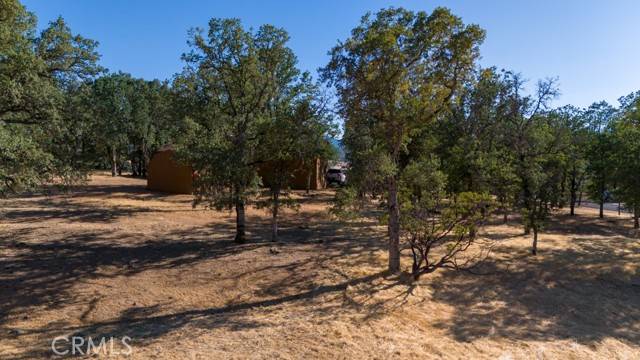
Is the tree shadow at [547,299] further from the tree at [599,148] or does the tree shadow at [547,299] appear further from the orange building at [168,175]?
the orange building at [168,175]

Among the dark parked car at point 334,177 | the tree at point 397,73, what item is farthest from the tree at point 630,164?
the dark parked car at point 334,177

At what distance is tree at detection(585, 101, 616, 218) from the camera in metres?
24.8

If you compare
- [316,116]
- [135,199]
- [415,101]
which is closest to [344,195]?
[316,116]

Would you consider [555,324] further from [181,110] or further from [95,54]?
[95,54]

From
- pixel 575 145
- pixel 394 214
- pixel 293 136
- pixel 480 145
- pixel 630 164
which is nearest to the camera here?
pixel 394 214

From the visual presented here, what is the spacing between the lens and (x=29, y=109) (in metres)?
10.8

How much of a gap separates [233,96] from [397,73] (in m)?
5.95

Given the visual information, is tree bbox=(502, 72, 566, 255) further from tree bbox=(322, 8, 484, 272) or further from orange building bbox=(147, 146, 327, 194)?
orange building bbox=(147, 146, 327, 194)

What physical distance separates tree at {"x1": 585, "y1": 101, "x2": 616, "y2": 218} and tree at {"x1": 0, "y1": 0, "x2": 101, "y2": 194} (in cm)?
2473

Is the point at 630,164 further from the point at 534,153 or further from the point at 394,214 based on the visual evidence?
the point at 394,214

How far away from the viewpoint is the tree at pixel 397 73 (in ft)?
33.0

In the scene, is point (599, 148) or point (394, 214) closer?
point (394, 214)

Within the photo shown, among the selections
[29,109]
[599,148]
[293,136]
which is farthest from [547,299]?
[599,148]

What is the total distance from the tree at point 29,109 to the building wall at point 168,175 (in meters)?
13.2
